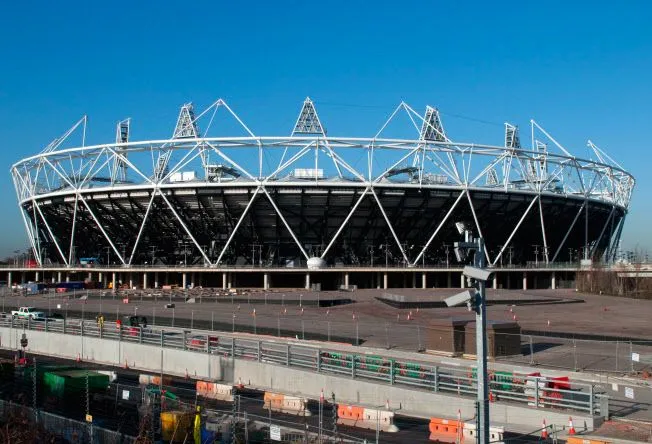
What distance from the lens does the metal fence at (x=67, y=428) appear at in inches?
512

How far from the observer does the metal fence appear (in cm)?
1302

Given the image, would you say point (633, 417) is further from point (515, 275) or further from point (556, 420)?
point (515, 275)

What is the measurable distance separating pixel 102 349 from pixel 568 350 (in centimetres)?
1740

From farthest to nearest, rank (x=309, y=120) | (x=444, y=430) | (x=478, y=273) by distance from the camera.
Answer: (x=309, y=120) → (x=444, y=430) → (x=478, y=273)

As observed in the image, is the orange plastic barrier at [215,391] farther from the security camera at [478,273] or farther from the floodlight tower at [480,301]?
the security camera at [478,273]

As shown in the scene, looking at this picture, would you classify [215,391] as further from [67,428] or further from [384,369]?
[67,428]

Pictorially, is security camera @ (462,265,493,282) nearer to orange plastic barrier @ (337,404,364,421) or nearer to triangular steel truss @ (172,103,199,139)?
orange plastic barrier @ (337,404,364,421)

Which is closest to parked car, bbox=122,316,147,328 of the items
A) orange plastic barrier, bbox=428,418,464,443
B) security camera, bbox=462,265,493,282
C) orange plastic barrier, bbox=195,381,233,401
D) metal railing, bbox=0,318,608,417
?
metal railing, bbox=0,318,608,417

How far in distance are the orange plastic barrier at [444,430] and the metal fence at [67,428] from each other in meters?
6.09

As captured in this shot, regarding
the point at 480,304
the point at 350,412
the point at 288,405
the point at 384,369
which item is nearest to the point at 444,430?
the point at 350,412

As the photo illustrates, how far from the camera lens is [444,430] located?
14.7 meters

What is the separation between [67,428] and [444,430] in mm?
7643

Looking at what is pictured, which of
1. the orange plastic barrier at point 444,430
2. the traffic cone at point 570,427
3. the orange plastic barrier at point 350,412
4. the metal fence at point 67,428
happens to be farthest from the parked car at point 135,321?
the traffic cone at point 570,427

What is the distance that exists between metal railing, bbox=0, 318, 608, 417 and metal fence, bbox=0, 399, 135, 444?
8.23 metres
